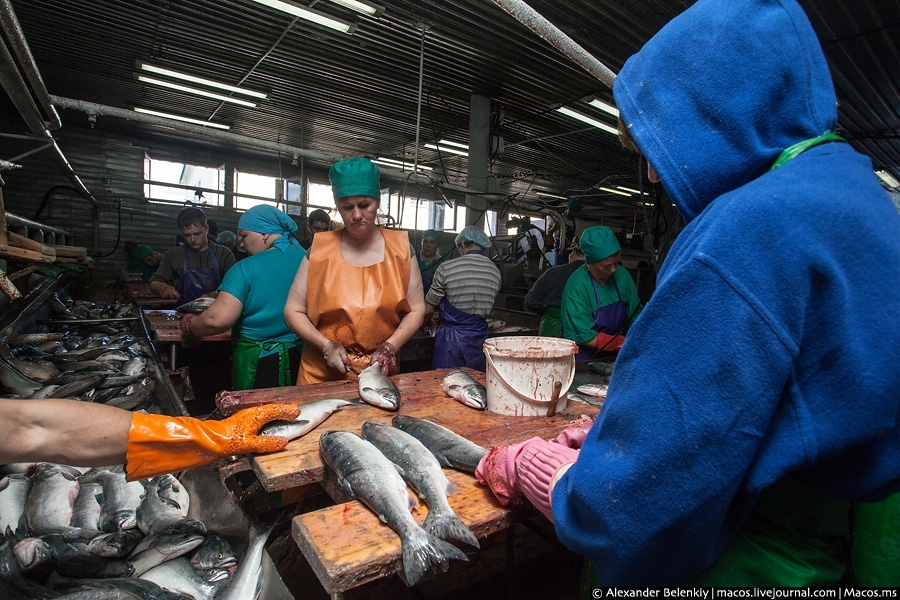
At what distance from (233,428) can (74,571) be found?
881mm

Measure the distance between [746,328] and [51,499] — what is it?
3131 mm

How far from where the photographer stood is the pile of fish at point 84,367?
3.63 metres

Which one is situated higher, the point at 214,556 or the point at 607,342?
the point at 607,342

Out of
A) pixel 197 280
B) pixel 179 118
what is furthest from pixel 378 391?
pixel 179 118

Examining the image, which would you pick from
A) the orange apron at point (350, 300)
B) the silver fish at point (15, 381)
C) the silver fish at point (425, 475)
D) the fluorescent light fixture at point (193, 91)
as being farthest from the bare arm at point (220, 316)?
the fluorescent light fixture at point (193, 91)

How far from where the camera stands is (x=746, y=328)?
74 cm

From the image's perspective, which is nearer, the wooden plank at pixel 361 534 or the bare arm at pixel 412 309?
the wooden plank at pixel 361 534

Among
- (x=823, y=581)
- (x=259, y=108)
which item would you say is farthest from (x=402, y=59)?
(x=823, y=581)

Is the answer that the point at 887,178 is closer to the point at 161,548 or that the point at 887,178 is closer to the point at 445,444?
the point at 445,444

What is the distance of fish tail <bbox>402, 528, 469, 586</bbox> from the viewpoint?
1.15 m

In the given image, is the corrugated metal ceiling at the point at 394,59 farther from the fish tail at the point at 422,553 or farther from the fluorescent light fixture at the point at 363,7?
the fish tail at the point at 422,553

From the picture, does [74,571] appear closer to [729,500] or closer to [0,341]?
[729,500]

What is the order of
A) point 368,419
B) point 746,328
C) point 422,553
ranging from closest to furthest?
point 746,328, point 422,553, point 368,419

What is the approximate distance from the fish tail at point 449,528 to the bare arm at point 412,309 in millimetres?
1868
